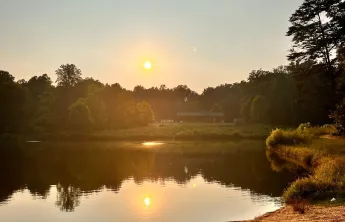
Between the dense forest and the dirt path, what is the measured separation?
1075 inches

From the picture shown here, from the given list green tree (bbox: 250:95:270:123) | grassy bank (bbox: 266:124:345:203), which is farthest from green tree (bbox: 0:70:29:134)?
grassy bank (bbox: 266:124:345:203)

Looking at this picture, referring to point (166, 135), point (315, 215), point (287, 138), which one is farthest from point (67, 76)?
point (315, 215)

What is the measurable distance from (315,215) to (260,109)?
260ft

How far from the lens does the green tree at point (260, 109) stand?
295ft

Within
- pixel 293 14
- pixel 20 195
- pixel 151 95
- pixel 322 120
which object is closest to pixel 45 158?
pixel 20 195

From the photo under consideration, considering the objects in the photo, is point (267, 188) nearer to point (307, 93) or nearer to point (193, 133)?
point (307, 93)

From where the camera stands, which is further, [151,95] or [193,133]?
[151,95]

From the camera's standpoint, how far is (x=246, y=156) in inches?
1742

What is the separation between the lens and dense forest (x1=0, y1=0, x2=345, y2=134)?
42.1 meters

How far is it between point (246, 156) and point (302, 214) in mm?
30020

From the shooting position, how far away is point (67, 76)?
395ft

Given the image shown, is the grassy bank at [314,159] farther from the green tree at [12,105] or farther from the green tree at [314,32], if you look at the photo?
the green tree at [12,105]

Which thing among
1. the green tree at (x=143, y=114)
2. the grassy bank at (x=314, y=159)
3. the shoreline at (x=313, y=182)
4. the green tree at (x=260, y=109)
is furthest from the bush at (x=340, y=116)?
the green tree at (x=143, y=114)

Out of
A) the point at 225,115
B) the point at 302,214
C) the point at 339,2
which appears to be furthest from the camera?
the point at 225,115
